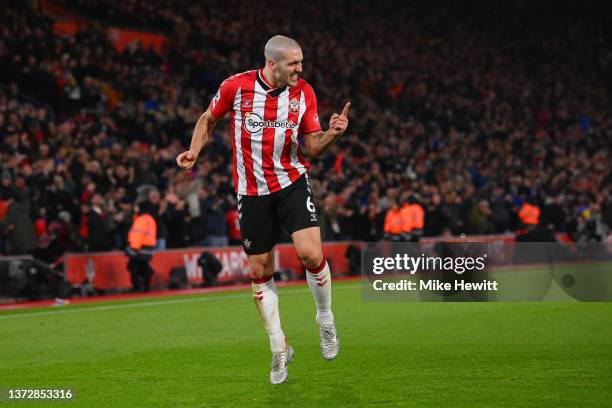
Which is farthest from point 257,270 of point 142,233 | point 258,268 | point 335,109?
point 335,109

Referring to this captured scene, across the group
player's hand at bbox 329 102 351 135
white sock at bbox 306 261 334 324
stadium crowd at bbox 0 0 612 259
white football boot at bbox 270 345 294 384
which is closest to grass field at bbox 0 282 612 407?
white football boot at bbox 270 345 294 384

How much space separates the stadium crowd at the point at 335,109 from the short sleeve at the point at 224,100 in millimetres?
10891

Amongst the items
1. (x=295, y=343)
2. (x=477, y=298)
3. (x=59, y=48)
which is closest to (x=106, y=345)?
(x=295, y=343)

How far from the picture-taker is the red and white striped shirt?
26.6 ft

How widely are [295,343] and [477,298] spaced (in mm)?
5710

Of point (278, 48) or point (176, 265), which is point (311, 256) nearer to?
point (278, 48)

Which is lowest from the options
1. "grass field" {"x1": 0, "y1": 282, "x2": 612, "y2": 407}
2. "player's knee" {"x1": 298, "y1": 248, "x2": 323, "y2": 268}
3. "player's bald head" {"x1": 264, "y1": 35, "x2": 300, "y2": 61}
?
"grass field" {"x1": 0, "y1": 282, "x2": 612, "y2": 407}

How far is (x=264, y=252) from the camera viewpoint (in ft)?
27.1

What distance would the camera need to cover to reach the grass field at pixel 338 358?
7.35 m

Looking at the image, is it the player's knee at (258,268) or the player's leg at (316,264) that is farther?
the player's knee at (258,268)

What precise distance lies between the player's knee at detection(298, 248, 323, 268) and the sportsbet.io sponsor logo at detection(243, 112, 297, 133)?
1.02 meters

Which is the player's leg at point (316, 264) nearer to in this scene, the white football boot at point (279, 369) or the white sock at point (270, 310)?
the white sock at point (270, 310)

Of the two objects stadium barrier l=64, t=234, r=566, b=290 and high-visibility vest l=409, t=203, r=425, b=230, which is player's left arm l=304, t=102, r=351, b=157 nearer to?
stadium barrier l=64, t=234, r=566, b=290


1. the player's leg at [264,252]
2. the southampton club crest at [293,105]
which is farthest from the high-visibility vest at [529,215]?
the southampton club crest at [293,105]
